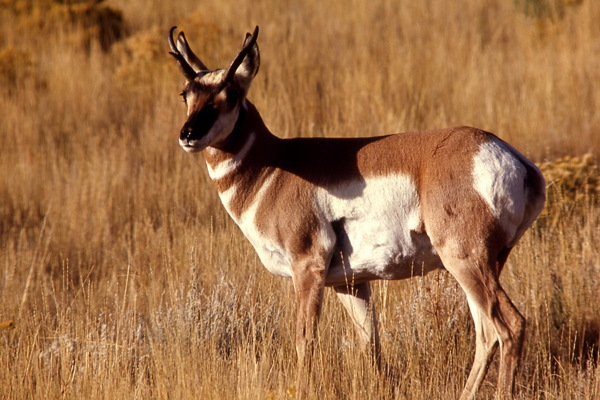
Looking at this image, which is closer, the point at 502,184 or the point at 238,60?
the point at 502,184

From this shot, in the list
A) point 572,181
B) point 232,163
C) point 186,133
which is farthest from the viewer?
point 572,181

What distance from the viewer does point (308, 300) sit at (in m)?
4.37

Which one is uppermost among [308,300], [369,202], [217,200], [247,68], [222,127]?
[247,68]

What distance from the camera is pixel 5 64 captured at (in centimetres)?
1208

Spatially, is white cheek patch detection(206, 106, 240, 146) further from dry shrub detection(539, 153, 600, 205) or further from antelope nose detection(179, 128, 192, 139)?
dry shrub detection(539, 153, 600, 205)

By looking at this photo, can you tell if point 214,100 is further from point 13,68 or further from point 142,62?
point 13,68

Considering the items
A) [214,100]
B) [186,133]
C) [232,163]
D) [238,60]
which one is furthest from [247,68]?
[186,133]

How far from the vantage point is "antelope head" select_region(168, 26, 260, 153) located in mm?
4270

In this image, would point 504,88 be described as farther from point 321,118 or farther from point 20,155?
point 20,155

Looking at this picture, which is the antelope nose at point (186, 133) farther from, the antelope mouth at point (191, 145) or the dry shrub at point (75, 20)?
the dry shrub at point (75, 20)

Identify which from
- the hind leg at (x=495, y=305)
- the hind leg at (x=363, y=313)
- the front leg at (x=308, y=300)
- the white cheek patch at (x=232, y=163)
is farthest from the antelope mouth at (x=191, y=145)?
the hind leg at (x=495, y=305)

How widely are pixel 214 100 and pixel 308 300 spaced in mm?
1251

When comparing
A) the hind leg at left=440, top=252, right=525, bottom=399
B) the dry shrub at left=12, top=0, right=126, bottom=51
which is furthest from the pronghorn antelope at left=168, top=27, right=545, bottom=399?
A: the dry shrub at left=12, top=0, right=126, bottom=51

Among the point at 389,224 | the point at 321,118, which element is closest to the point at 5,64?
the point at 321,118
